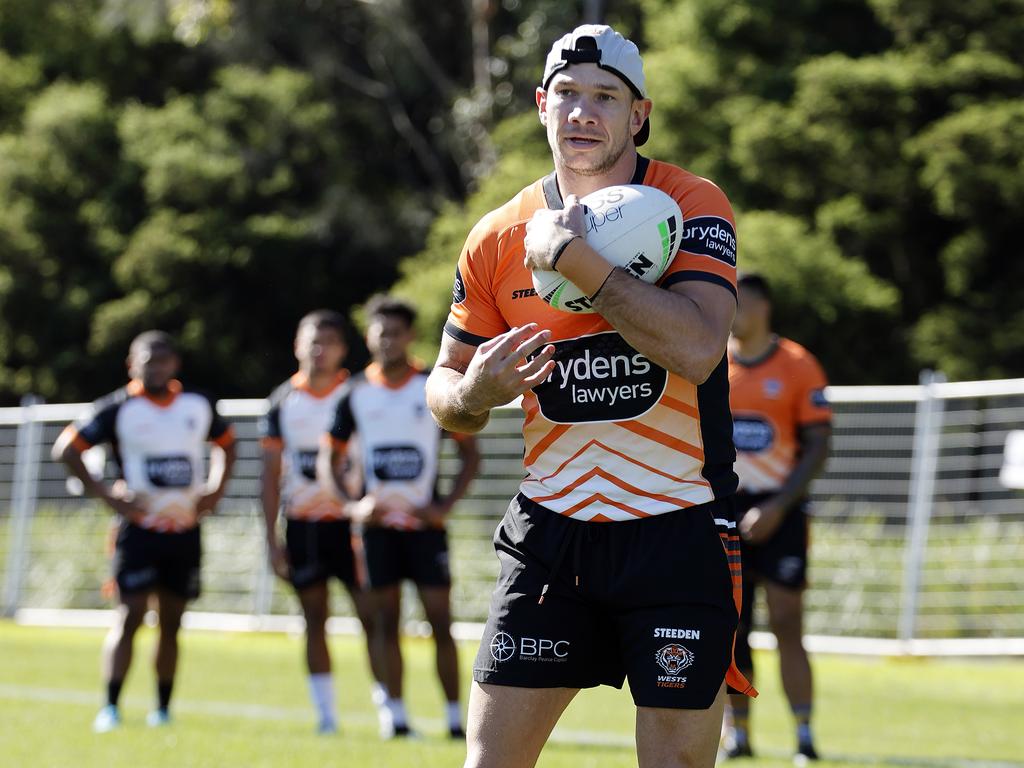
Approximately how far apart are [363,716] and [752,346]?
441cm

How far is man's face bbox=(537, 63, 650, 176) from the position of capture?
437 cm

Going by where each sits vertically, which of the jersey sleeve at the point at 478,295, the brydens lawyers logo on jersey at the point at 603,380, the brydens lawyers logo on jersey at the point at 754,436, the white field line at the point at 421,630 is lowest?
the white field line at the point at 421,630

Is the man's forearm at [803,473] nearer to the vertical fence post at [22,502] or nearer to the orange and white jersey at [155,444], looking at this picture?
the orange and white jersey at [155,444]

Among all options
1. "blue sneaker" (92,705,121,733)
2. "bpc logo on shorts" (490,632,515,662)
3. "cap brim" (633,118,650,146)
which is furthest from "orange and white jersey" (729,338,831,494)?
"bpc logo on shorts" (490,632,515,662)

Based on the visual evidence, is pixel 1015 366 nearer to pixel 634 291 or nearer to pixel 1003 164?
pixel 1003 164

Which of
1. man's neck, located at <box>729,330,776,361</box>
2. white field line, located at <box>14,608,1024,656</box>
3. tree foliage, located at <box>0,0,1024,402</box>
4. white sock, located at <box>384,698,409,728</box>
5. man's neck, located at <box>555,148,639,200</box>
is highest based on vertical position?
tree foliage, located at <box>0,0,1024,402</box>

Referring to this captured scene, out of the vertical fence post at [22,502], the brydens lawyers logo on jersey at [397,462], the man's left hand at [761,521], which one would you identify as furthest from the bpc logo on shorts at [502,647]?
the vertical fence post at [22,502]

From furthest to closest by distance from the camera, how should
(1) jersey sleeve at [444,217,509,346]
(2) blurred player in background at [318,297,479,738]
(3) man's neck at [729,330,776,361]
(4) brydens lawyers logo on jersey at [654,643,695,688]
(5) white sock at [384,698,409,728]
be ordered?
(2) blurred player in background at [318,297,479,738]
(5) white sock at [384,698,409,728]
(3) man's neck at [729,330,776,361]
(1) jersey sleeve at [444,217,509,346]
(4) brydens lawyers logo on jersey at [654,643,695,688]

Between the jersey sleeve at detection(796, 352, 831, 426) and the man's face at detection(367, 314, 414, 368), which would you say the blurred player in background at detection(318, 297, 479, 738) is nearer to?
the man's face at detection(367, 314, 414, 368)

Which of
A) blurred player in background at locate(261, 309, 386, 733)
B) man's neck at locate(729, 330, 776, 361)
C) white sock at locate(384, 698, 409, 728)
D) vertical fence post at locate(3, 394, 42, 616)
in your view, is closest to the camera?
man's neck at locate(729, 330, 776, 361)

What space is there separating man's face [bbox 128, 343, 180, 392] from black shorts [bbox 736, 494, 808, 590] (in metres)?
4.31

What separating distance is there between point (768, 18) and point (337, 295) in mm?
12263

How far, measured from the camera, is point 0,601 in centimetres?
2167

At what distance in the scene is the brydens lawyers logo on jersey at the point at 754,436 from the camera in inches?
366
